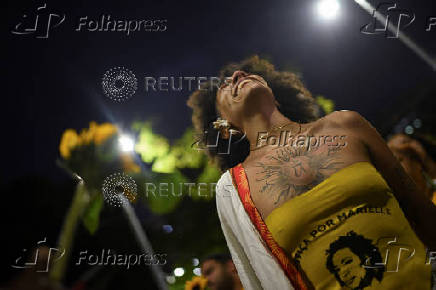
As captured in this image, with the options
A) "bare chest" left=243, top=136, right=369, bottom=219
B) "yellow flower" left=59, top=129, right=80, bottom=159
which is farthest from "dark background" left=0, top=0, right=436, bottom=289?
"bare chest" left=243, top=136, right=369, bottom=219

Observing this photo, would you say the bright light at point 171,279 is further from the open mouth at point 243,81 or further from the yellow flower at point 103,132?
the open mouth at point 243,81

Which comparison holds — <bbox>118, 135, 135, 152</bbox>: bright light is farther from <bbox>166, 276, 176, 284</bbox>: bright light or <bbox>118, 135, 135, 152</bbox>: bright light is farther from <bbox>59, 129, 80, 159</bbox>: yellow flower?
<bbox>166, 276, 176, 284</bbox>: bright light

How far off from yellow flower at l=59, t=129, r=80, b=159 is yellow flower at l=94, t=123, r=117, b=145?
9 cm

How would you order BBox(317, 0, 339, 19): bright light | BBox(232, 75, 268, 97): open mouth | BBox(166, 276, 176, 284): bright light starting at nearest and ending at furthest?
1. BBox(232, 75, 268, 97): open mouth
2. BBox(166, 276, 176, 284): bright light
3. BBox(317, 0, 339, 19): bright light

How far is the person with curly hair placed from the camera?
3.56 ft

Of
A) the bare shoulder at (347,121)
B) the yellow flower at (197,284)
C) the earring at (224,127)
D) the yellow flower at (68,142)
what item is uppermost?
the yellow flower at (68,142)

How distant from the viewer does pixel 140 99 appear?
1.64 metres

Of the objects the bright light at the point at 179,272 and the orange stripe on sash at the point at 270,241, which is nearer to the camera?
the orange stripe on sash at the point at 270,241

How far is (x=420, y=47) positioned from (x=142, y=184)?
151cm

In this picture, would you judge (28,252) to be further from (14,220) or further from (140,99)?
(140,99)

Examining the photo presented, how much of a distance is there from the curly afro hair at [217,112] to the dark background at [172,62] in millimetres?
63

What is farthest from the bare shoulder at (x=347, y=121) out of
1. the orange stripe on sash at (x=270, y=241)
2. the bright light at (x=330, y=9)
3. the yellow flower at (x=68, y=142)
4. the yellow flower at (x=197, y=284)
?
the yellow flower at (x=68, y=142)

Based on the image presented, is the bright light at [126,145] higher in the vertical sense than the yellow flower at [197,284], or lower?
higher

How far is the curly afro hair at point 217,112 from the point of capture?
4.92ft
